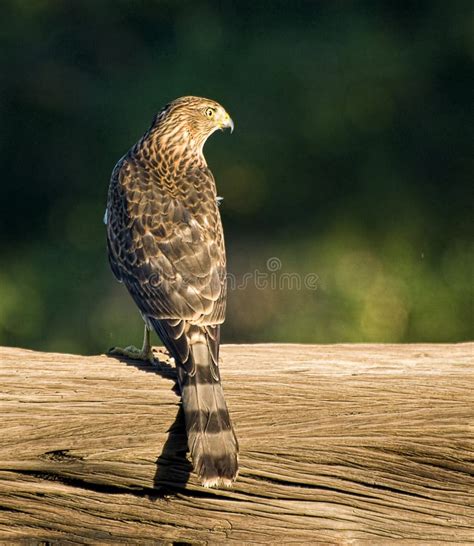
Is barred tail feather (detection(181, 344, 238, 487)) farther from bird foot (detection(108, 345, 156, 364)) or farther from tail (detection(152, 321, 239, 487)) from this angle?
bird foot (detection(108, 345, 156, 364))

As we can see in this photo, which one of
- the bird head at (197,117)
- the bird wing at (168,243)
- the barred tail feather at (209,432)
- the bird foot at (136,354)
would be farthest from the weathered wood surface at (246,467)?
the bird head at (197,117)

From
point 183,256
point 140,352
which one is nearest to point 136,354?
point 140,352

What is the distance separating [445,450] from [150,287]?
4.19 ft

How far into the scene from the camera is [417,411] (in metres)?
3.06

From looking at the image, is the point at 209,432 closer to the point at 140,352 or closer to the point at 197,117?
the point at 140,352

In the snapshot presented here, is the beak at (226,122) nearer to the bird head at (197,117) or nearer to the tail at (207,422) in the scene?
the bird head at (197,117)

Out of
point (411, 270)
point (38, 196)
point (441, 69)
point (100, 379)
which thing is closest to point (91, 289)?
point (38, 196)

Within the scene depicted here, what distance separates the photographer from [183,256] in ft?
12.7

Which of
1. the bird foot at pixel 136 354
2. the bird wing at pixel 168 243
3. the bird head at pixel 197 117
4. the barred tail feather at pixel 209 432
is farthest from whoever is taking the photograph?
the bird head at pixel 197 117

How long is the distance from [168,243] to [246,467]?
3.87 ft

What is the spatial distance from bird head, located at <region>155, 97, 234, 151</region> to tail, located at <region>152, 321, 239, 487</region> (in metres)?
1.90

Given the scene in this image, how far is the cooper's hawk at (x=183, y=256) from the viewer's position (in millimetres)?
2968

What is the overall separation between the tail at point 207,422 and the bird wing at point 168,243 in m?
0.38

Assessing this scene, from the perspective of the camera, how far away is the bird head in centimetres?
497
